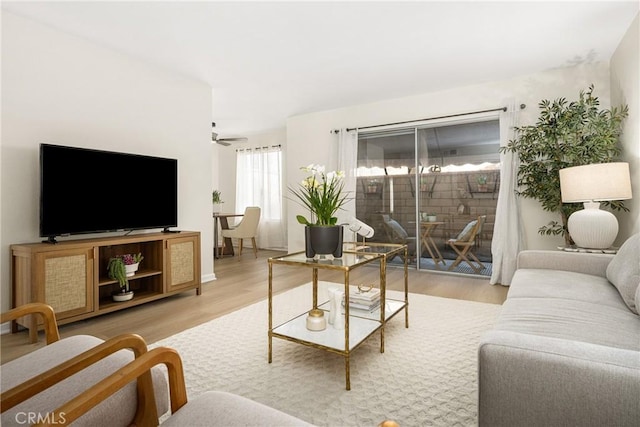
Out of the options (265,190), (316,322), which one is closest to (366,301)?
(316,322)

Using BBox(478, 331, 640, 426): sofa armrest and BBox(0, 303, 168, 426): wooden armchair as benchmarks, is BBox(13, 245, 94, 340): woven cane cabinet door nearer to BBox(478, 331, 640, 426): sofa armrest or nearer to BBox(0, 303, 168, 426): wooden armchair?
BBox(0, 303, 168, 426): wooden armchair

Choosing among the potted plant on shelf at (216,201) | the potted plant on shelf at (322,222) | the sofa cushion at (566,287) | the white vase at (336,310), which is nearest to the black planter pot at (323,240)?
the potted plant on shelf at (322,222)

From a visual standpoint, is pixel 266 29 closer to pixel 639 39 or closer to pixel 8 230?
pixel 8 230

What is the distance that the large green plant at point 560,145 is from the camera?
312cm

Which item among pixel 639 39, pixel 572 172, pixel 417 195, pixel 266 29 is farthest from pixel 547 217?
pixel 266 29

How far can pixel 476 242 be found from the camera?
4.33 m

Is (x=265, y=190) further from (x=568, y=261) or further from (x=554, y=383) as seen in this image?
(x=554, y=383)

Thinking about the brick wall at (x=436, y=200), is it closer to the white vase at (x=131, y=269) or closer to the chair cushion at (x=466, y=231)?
the chair cushion at (x=466, y=231)

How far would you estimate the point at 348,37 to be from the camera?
119 inches

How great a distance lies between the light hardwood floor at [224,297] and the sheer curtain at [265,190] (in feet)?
5.06

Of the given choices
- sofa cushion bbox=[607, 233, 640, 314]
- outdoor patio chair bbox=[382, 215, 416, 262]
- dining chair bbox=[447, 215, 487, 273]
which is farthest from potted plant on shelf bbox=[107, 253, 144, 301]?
dining chair bbox=[447, 215, 487, 273]

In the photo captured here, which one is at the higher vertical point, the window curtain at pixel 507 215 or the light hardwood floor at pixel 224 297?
the window curtain at pixel 507 215

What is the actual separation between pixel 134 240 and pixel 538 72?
14.9ft

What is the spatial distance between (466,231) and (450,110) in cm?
156
